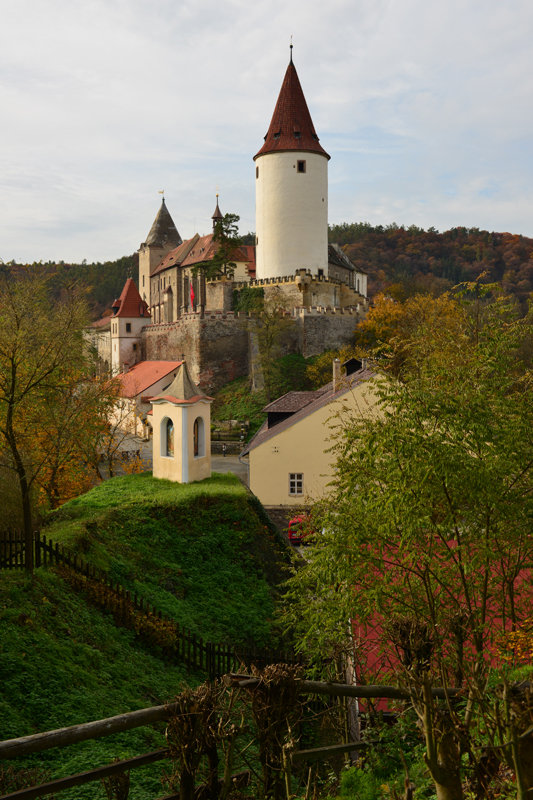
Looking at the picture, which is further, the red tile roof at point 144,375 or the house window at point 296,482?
the red tile roof at point 144,375

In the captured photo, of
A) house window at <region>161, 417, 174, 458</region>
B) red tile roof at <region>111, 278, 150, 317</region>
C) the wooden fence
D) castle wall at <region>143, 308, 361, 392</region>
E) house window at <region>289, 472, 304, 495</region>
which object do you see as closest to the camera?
the wooden fence

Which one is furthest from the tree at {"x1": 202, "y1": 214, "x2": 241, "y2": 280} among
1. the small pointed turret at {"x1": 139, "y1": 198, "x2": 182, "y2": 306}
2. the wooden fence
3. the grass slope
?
Answer: the wooden fence

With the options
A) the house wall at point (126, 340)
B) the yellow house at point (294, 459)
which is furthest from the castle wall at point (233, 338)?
the yellow house at point (294, 459)

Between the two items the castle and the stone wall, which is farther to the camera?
the castle

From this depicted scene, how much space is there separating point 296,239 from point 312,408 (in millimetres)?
27615

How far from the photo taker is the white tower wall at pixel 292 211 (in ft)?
163

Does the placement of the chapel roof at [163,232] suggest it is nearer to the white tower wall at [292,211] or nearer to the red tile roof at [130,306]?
the red tile roof at [130,306]

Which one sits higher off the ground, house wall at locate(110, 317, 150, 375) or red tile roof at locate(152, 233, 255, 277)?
red tile roof at locate(152, 233, 255, 277)

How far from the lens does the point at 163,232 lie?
78.3 metres

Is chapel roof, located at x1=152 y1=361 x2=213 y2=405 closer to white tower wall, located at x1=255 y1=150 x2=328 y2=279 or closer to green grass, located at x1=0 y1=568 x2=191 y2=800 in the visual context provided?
green grass, located at x1=0 y1=568 x2=191 y2=800

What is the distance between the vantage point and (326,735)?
11.9 m

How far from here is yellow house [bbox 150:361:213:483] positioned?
64.7 ft

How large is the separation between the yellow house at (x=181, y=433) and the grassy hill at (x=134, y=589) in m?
0.57

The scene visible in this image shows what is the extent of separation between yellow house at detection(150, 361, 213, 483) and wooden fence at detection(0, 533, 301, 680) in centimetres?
776
